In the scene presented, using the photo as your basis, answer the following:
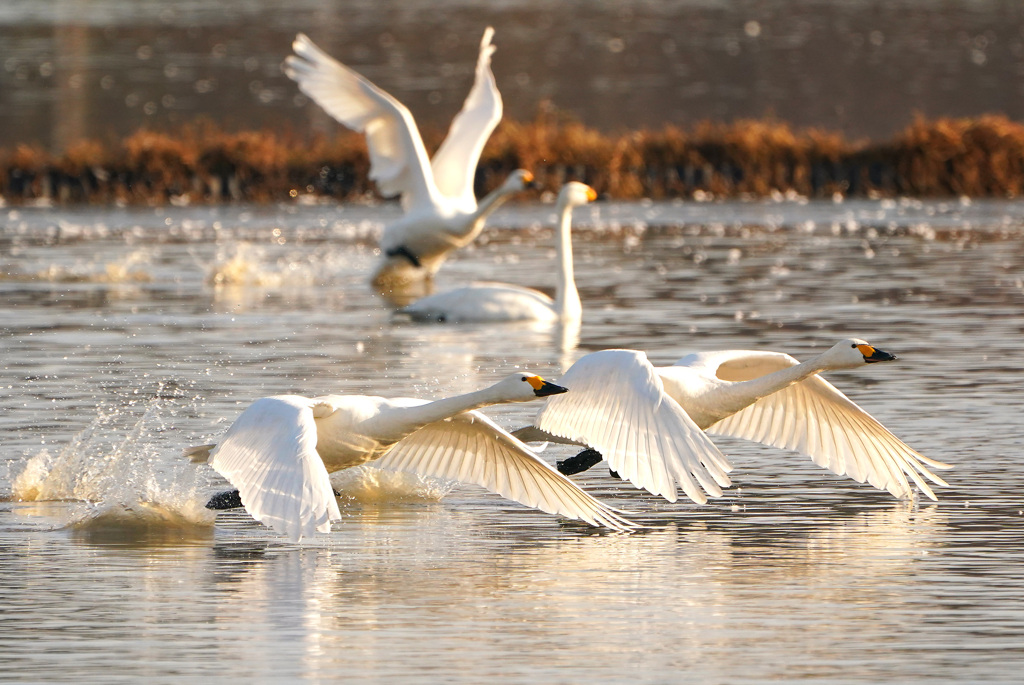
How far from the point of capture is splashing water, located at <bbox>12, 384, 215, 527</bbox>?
8.68 m

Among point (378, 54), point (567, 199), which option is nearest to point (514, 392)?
point (567, 199)

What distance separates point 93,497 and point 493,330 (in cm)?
733

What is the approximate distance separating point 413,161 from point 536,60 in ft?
172

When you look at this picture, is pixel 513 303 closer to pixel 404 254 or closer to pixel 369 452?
pixel 404 254

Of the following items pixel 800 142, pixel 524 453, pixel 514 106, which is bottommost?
pixel 524 453

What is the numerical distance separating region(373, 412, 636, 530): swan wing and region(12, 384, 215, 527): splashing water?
893 millimetres

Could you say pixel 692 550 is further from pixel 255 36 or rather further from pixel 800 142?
pixel 255 36

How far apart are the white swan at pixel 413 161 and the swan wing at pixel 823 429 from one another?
8.82m

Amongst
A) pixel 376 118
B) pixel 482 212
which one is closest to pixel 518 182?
pixel 482 212

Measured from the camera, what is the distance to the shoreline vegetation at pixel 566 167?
28297 millimetres

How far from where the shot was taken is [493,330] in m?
16.4

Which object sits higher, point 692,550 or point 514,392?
point 514,392

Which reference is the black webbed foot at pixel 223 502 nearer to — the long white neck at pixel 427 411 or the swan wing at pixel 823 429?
the long white neck at pixel 427 411

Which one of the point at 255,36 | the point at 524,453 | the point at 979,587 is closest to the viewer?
the point at 979,587
